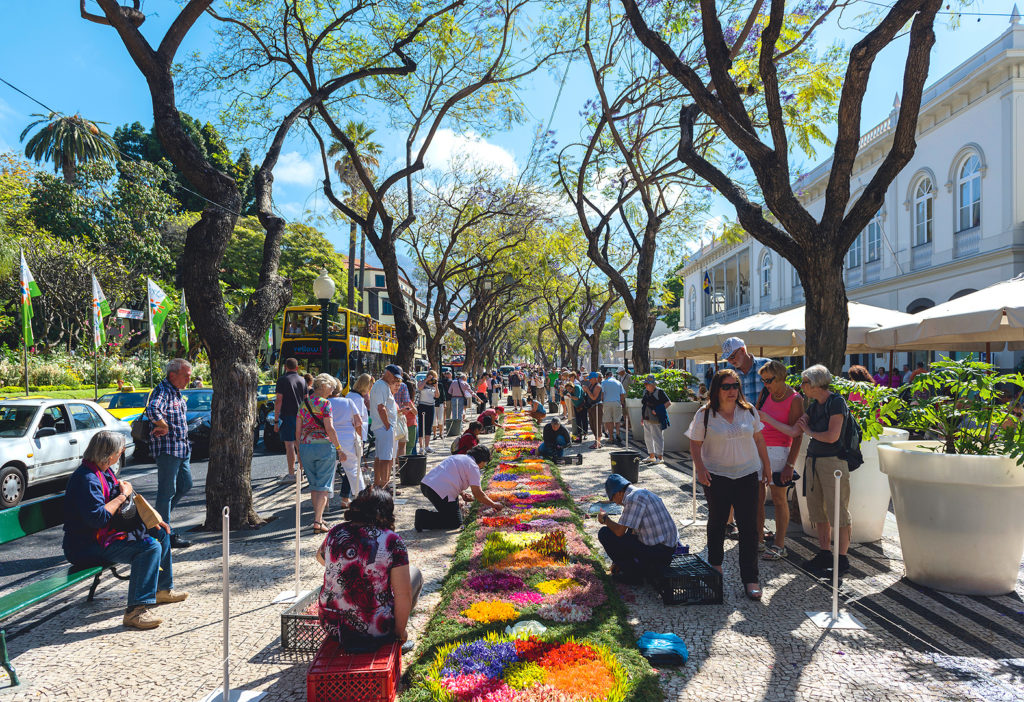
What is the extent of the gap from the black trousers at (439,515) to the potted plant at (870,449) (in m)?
3.75

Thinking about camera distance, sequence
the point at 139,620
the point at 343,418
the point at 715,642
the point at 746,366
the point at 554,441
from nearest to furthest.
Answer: the point at 715,642 < the point at 139,620 < the point at 746,366 < the point at 343,418 < the point at 554,441

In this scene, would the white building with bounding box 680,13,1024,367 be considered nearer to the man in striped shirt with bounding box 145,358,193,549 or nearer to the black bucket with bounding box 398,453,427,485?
the black bucket with bounding box 398,453,427,485

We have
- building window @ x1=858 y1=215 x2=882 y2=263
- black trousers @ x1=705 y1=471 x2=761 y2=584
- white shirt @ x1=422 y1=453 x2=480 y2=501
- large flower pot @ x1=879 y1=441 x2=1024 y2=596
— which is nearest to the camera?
large flower pot @ x1=879 y1=441 x2=1024 y2=596

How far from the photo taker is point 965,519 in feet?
15.6

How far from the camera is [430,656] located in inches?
155

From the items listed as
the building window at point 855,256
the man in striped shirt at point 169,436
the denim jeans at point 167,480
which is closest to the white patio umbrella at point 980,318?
the man in striped shirt at point 169,436

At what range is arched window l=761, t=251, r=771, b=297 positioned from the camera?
3878 centimetres

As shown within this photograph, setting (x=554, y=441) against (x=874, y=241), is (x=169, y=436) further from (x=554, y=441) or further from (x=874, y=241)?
(x=874, y=241)

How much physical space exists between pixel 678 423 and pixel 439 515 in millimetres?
7289

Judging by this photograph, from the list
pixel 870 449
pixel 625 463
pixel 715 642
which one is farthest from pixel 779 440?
pixel 625 463

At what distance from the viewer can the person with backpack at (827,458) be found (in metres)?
5.32

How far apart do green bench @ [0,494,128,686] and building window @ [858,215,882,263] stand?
95.7 ft

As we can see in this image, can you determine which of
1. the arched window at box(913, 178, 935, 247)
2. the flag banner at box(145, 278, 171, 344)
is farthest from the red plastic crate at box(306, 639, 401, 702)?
the arched window at box(913, 178, 935, 247)

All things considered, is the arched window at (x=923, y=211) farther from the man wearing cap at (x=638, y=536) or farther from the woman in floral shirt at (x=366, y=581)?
the woman in floral shirt at (x=366, y=581)
